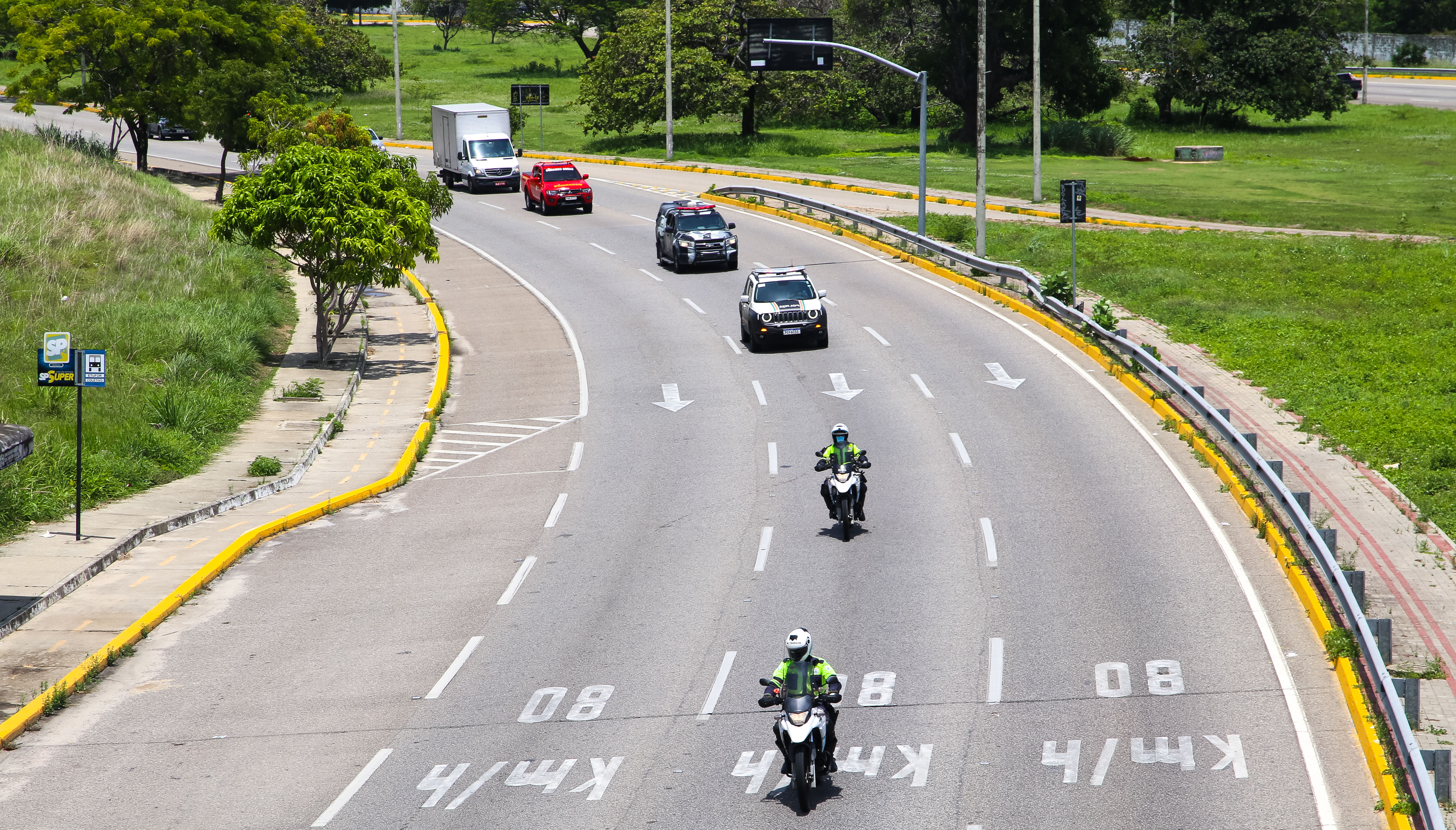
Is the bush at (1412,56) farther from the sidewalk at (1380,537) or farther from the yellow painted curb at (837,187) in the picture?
the sidewalk at (1380,537)

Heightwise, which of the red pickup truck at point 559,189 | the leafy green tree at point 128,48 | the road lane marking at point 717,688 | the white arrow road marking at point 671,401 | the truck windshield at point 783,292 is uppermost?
the leafy green tree at point 128,48

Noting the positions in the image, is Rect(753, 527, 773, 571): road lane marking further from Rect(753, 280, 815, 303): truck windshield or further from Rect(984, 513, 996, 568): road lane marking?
Rect(753, 280, 815, 303): truck windshield

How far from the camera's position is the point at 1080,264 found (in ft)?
140

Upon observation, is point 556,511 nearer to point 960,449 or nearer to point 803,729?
point 960,449

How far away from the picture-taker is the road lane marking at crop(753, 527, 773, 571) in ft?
65.3

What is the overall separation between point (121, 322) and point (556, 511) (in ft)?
49.6

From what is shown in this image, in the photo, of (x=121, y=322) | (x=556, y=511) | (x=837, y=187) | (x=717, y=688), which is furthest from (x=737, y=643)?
(x=837, y=187)

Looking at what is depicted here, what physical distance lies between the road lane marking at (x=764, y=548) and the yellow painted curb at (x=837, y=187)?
32.6 meters

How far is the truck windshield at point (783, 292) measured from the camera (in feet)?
111

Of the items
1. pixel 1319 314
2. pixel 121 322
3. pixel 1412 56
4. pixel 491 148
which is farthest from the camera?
pixel 1412 56

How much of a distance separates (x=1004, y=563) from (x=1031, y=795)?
709 centimetres

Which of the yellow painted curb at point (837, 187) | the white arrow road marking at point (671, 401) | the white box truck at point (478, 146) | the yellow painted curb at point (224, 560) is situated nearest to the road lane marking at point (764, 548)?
the yellow painted curb at point (224, 560)

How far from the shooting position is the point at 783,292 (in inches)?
1335

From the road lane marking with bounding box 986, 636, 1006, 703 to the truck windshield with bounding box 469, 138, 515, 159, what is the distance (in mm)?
47125
